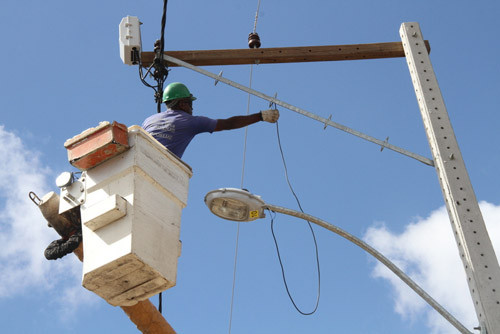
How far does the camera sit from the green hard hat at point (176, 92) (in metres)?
7.34

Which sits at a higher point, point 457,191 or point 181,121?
point 181,121

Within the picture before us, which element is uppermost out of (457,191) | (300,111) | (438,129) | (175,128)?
(300,111)

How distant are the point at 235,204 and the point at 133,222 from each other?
1603mm

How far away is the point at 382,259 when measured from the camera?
5949 millimetres

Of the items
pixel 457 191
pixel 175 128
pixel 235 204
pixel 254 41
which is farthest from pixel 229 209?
pixel 254 41

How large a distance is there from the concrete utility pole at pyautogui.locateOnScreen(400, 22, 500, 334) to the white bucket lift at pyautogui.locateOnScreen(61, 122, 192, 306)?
82.0 inches

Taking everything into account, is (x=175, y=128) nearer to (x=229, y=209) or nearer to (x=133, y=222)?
(x=229, y=209)

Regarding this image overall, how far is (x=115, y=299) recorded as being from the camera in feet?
17.6

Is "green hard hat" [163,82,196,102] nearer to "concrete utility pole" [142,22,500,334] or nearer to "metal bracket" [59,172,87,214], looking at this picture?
"concrete utility pole" [142,22,500,334]

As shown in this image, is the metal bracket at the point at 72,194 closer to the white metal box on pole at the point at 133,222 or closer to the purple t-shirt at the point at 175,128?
the white metal box on pole at the point at 133,222

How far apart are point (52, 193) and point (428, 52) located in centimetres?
373

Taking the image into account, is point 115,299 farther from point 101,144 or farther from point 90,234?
point 101,144

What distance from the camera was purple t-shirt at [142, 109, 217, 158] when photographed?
6712mm

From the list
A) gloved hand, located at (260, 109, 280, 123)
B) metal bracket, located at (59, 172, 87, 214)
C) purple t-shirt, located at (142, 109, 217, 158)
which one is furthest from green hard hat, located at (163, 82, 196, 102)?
metal bracket, located at (59, 172, 87, 214)
